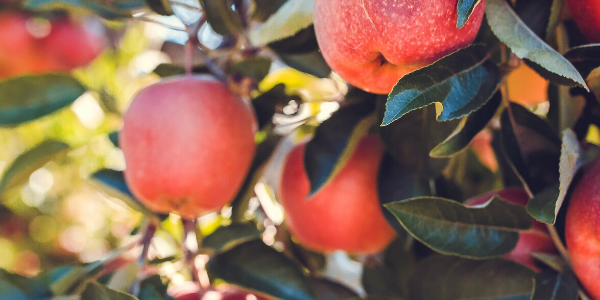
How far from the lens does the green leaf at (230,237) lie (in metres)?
0.64

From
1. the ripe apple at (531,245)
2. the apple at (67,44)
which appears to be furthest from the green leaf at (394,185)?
the apple at (67,44)

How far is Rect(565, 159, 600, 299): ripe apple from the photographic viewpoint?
18.1 inches

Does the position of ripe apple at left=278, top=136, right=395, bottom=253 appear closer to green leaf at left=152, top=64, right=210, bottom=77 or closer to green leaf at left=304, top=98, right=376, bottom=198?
green leaf at left=304, top=98, right=376, bottom=198

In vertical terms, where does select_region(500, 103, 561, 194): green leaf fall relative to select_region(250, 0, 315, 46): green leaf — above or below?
below

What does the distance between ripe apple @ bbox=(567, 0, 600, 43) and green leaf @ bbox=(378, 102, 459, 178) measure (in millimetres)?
169

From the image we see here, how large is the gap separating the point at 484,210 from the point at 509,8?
8.0 inches

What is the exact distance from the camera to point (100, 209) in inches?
75.9

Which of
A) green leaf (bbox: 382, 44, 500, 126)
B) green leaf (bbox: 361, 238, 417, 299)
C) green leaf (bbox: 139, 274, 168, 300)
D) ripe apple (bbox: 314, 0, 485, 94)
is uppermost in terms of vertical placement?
ripe apple (bbox: 314, 0, 485, 94)

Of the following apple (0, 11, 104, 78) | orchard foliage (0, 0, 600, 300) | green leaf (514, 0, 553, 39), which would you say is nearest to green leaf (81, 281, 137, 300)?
orchard foliage (0, 0, 600, 300)

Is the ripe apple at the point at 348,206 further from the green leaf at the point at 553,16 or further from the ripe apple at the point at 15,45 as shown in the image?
the ripe apple at the point at 15,45

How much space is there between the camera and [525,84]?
28.6 inches

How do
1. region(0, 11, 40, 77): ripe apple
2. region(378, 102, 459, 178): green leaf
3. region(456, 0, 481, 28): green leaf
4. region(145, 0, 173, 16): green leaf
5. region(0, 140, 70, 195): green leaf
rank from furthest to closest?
region(0, 11, 40, 77): ripe apple < region(0, 140, 70, 195): green leaf < region(145, 0, 173, 16): green leaf < region(378, 102, 459, 178): green leaf < region(456, 0, 481, 28): green leaf

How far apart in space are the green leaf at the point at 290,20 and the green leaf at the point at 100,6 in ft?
0.91

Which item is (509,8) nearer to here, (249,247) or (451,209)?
(451,209)
